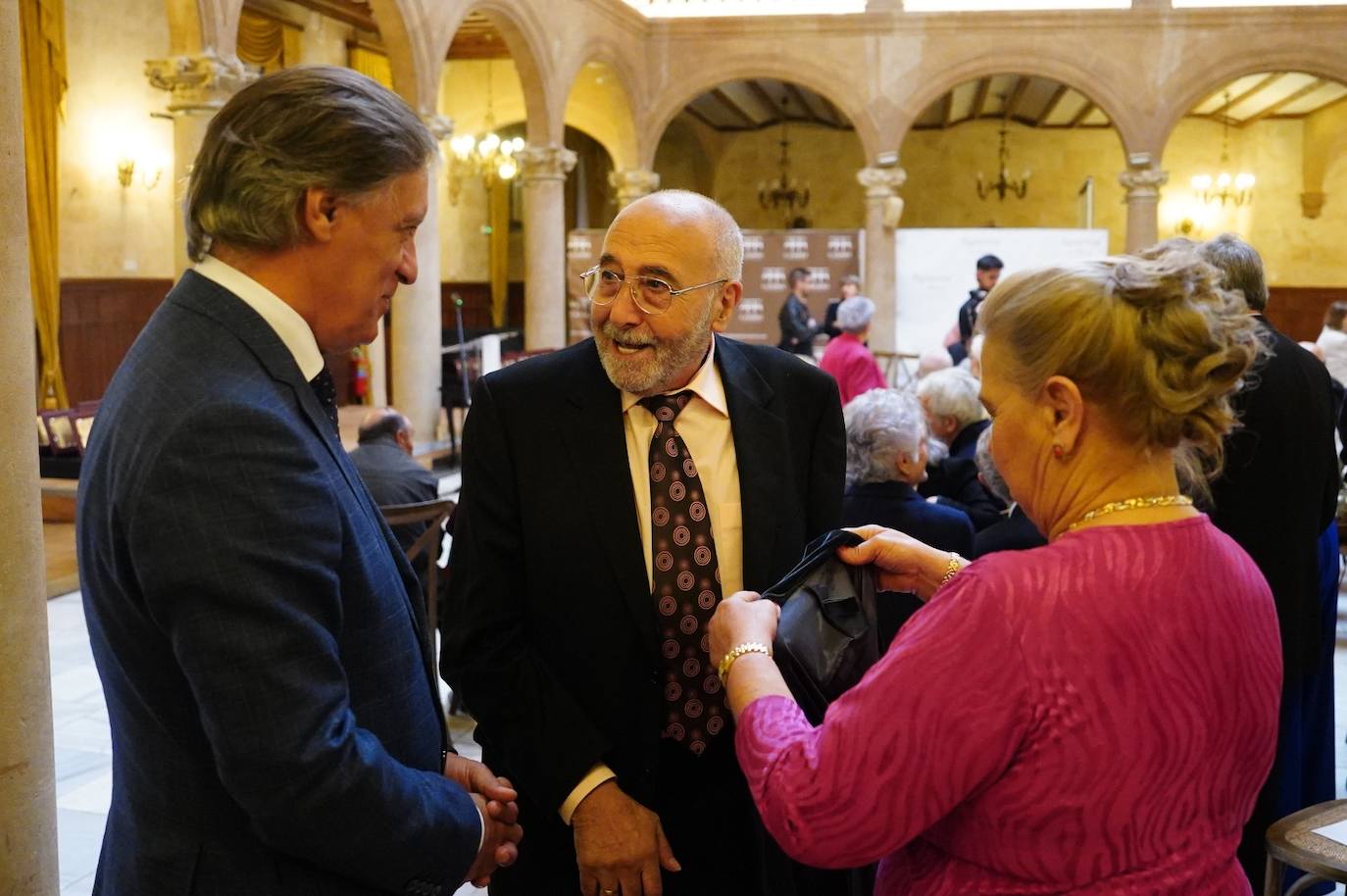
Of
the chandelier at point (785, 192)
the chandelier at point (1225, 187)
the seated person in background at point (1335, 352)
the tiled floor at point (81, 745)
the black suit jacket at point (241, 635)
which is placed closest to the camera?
the black suit jacket at point (241, 635)

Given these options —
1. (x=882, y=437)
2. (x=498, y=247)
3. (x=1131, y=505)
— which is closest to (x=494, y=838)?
(x=1131, y=505)

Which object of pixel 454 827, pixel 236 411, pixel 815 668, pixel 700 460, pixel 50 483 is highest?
pixel 236 411

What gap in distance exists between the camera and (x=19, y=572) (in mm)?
2002

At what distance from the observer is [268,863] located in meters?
1.31

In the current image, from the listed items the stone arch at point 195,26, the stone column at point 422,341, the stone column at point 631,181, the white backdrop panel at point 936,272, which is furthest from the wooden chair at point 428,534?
the stone column at point 631,181

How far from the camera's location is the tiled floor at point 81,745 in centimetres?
352

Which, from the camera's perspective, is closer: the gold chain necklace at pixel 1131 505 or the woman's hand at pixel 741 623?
the gold chain necklace at pixel 1131 505

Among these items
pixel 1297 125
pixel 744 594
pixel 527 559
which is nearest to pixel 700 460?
pixel 527 559

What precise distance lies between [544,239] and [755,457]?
1222cm

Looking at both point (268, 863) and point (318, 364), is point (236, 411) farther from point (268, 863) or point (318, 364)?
point (268, 863)

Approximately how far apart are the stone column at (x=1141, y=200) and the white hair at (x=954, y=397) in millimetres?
11673

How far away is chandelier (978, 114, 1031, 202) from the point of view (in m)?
20.9

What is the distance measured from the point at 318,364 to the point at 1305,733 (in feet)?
8.67

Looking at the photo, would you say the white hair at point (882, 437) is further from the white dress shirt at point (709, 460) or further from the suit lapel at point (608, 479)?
the suit lapel at point (608, 479)
